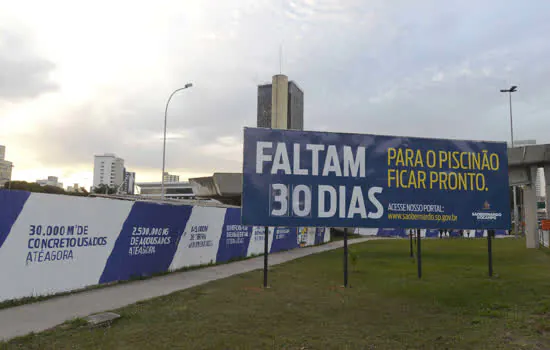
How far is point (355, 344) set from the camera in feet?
20.9

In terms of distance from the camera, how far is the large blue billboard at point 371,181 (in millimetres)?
12109

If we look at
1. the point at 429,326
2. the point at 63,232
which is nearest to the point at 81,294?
the point at 63,232

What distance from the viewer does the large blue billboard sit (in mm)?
12109

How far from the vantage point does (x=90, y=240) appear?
10.9 m

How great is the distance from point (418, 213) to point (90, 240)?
942 centimetres

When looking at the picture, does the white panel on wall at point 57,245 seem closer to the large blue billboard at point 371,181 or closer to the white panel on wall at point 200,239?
the white panel on wall at point 200,239

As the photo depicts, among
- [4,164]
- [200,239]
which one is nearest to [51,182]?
[4,164]

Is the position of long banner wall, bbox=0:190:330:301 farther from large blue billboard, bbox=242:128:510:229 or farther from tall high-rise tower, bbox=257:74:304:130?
tall high-rise tower, bbox=257:74:304:130

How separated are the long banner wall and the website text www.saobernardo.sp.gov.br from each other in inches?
290

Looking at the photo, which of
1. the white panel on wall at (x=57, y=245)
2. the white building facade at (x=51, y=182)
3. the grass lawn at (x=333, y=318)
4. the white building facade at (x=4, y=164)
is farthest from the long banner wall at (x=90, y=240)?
the white building facade at (x=51, y=182)

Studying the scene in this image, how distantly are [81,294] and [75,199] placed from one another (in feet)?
7.48

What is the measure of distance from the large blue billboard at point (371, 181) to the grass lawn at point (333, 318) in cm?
195

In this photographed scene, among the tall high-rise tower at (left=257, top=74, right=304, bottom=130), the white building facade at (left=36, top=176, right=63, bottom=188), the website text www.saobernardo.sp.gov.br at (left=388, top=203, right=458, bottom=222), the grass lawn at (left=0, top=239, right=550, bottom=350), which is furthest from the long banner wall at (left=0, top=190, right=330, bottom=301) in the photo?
the tall high-rise tower at (left=257, top=74, right=304, bottom=130)

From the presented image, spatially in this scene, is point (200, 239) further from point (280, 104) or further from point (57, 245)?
point (280, 104)
